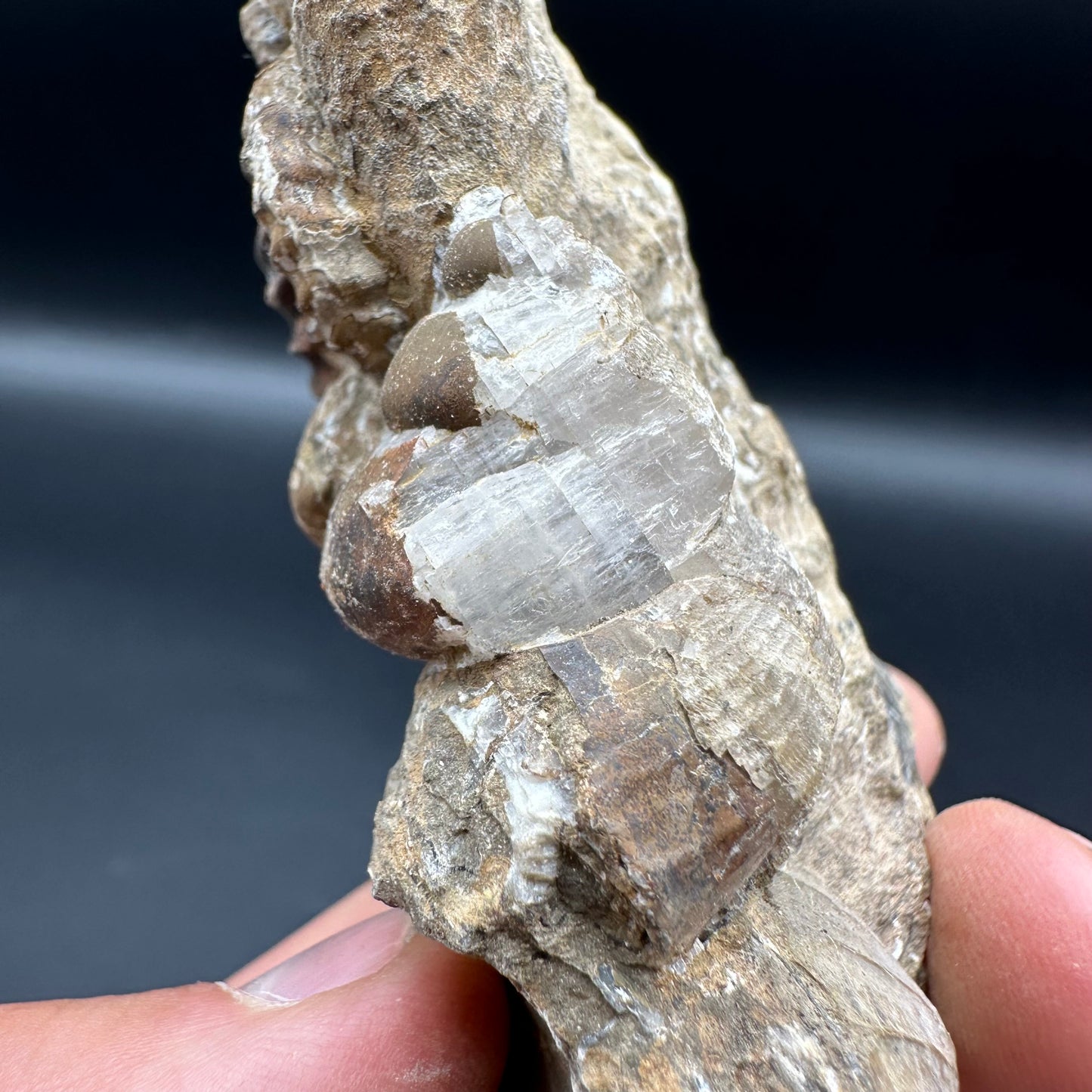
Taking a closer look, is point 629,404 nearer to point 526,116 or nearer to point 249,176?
point 526,116

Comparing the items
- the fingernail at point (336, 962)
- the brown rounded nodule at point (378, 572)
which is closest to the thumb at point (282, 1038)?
the fingernail at point (336, 962)

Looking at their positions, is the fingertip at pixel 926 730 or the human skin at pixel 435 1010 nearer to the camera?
the human skin at pixel 435 1010

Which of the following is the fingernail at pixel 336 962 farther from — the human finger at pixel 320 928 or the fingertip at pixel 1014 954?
the fingertip at pixel 1014 954

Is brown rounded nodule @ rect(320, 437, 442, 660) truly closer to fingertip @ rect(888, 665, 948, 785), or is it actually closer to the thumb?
the thumb

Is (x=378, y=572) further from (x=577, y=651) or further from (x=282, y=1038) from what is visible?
(x=282, y=1038)

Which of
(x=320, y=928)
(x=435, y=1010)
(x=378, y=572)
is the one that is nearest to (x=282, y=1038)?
(x=435, y=1010)

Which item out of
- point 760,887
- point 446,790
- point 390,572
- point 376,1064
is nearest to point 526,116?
point 390,572
